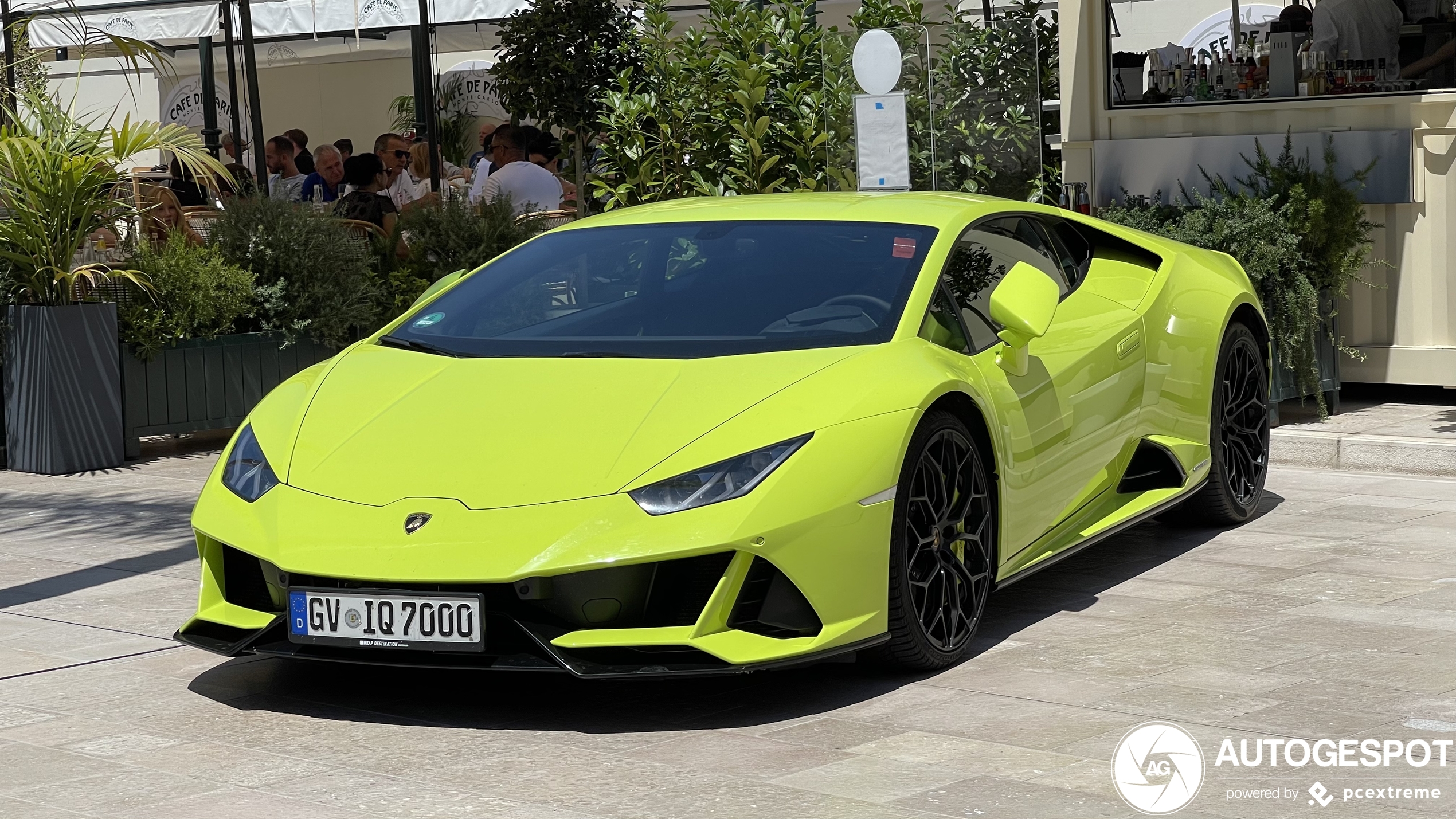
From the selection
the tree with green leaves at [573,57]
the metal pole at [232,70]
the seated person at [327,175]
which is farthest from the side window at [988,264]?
the seated person at [327,175]

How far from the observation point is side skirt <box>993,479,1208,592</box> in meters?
5.54

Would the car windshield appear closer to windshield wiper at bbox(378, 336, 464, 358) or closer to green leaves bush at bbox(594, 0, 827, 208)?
windshield wiper at bbox(378, 336, 464, 358)

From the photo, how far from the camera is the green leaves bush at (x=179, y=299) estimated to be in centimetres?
957

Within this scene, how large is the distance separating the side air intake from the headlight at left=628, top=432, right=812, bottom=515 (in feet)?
7.00

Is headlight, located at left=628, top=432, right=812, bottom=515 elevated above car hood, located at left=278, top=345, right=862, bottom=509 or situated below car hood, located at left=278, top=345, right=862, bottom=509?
below

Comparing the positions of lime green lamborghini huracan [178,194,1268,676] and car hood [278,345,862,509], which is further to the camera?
car hood [278,345,862,509]

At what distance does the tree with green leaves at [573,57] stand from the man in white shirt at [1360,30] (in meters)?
4.68

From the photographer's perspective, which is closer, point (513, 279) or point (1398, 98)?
point (513, 279)

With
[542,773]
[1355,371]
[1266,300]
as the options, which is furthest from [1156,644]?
[1355,371]

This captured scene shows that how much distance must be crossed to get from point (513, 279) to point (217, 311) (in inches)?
173

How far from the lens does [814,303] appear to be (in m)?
5.38

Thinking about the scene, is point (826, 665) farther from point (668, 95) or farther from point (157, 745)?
point (668, 95)

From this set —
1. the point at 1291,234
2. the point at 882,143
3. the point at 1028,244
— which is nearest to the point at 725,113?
the point at 882,143

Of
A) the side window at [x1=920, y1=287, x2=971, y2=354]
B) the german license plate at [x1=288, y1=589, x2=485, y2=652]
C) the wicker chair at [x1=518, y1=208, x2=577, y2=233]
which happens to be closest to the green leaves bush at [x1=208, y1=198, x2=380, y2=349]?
the wicker chair at [x1=518, y1=208, x2=577, y2=233]
